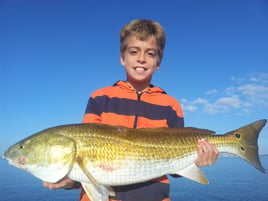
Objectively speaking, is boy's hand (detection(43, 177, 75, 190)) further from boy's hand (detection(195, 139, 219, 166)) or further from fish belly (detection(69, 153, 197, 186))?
boy's hand (detection(195, 139, 219, 166))

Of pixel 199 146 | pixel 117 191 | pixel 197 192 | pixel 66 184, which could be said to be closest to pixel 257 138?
pixel 199 146

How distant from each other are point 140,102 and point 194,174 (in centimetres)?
148

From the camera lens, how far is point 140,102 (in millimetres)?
4676

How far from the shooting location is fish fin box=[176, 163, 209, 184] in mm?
4109

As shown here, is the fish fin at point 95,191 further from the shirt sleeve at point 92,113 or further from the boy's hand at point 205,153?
the boy's hand at point 205,153

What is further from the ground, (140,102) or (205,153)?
(140,102)

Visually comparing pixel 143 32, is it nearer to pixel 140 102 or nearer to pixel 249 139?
pixel 140 102

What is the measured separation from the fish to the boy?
326mm

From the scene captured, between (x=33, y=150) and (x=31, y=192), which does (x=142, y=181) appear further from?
(x=31, y=192)

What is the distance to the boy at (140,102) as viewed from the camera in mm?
4055

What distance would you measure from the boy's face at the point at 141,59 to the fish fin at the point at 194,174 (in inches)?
70.5

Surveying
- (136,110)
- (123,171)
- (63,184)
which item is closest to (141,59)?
(136,110)

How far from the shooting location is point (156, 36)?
5.14 m

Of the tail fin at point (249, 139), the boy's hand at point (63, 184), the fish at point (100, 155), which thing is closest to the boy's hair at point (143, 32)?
the fish at point (100, 155)
